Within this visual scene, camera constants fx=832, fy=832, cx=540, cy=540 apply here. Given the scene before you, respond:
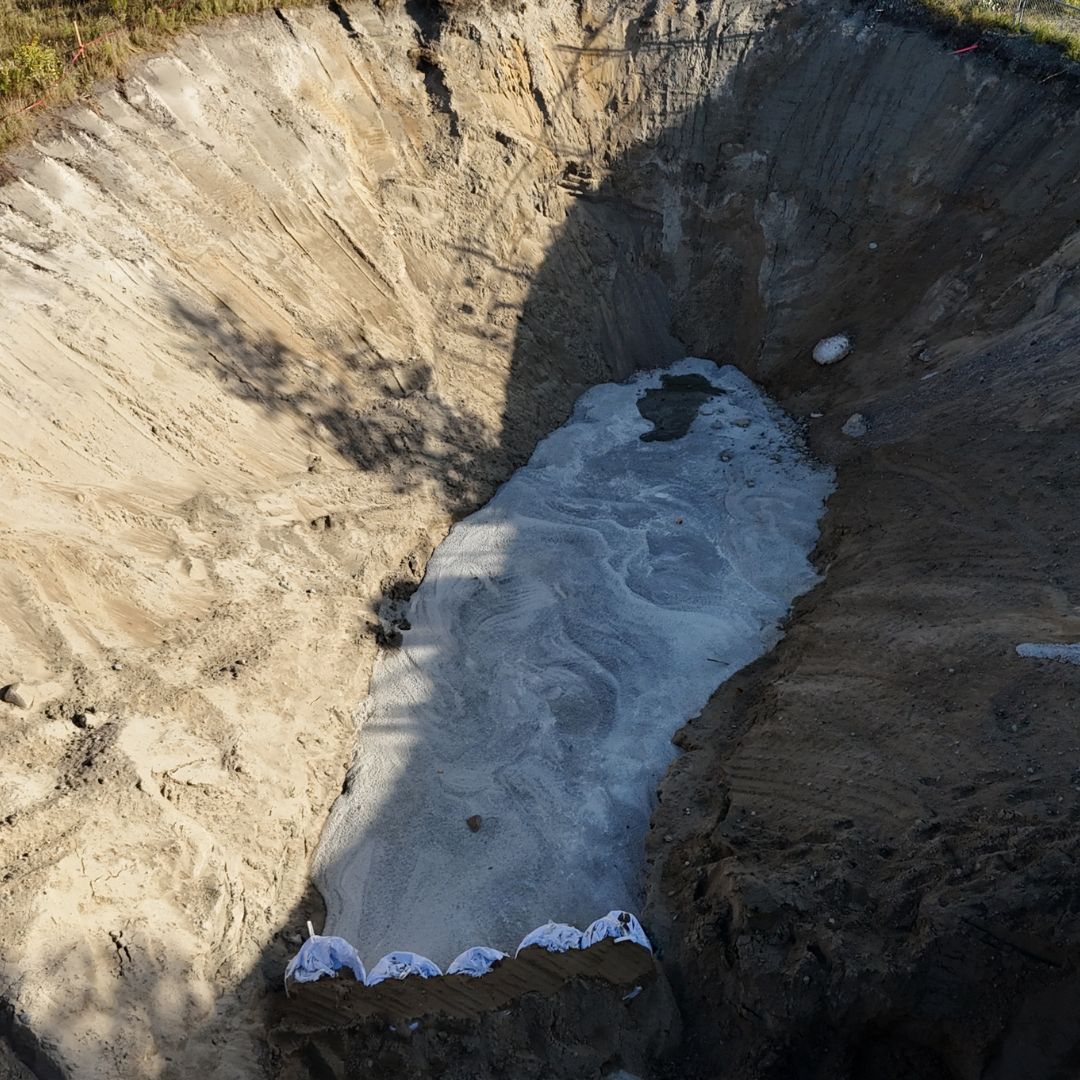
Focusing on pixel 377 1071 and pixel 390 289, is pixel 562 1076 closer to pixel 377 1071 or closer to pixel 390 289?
pixel 377 1071

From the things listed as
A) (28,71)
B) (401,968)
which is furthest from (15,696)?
(28,71)

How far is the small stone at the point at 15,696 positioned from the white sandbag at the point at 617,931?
494 centimetres

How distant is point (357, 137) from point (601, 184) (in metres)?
4.46

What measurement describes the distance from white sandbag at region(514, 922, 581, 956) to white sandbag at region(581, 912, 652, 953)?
0.08m

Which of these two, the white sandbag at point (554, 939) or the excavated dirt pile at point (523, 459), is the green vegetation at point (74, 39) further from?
the white sandbag at point (554, 939)

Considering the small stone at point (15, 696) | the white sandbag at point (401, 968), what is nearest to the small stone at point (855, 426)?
the white sandbag at point (401, 968)

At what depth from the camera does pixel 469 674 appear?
30.7 feet

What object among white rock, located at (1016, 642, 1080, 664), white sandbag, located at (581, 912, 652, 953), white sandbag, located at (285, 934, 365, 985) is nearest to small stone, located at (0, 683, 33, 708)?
white sandbag, located at (285, 934, 365, 985)

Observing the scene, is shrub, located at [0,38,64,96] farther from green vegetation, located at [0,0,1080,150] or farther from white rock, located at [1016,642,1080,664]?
white rock, located at [1016,642,1080,664]

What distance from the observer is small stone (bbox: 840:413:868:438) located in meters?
12.0

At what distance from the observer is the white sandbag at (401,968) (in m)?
6.46

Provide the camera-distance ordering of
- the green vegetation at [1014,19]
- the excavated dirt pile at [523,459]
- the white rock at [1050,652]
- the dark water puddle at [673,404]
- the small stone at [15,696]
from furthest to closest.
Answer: the dark water puddle at [673,404]
the green vegetation at [1014,19]
the white rock at [1050,652]
the small stone at [15,696]
the excavated dirt pile at [523,459]

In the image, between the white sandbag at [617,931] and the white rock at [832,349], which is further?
the white rock at [832,349]

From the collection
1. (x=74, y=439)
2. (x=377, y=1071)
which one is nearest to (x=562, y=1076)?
(x=377, y=1071)
